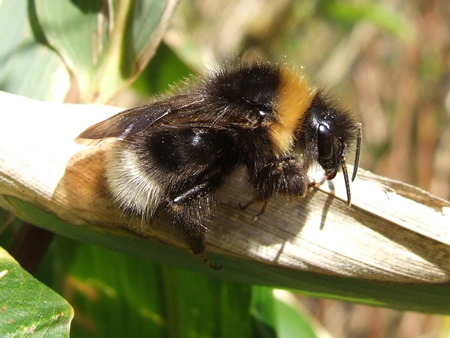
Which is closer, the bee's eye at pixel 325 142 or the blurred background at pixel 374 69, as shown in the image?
the bee's eye at pixel 325 142

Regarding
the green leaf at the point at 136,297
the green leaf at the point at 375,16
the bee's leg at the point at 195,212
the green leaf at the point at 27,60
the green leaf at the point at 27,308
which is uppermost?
the green leaf at the point at 375,16

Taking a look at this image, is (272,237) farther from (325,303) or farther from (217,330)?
(325,303)

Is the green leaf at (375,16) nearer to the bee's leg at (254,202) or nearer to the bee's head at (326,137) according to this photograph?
the bee's head at (326,137)

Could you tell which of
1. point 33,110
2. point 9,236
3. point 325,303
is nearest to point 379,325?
point 325,303

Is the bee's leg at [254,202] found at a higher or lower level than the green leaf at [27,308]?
higher

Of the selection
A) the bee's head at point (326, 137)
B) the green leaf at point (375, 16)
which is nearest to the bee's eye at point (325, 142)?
the bee's head at point (326, 137)

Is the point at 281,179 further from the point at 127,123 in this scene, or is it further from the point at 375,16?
the point at 375,16
